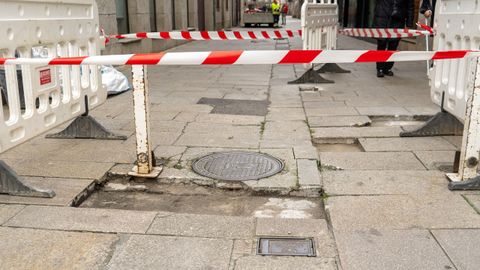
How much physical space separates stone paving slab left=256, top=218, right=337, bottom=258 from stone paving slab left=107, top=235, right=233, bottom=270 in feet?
0.95

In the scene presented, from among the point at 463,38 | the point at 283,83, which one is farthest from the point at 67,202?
the point at 283,83

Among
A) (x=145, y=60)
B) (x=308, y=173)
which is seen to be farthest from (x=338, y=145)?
(x=145, y=60)

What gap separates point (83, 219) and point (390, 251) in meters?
1.91

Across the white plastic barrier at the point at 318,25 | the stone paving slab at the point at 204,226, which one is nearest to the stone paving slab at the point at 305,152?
the stone paving slab at the point at 204,226

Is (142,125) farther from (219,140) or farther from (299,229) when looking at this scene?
(299,229)

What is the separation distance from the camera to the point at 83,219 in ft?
10.8

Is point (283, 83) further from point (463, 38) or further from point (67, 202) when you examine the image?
point (67, 202)

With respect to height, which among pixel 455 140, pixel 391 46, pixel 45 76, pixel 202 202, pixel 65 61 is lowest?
pixel 202 202

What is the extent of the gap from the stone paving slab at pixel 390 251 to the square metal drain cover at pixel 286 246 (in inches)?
6.9

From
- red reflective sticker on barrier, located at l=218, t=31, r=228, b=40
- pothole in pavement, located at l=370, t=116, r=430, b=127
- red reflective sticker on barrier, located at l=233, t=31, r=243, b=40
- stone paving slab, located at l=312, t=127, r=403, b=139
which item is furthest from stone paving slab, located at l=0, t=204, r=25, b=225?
red reflective sticker on barrier, located at l=233, t=31, r=243, b=40

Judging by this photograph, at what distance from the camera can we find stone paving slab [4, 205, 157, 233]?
3.18m

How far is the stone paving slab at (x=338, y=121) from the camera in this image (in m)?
5.82

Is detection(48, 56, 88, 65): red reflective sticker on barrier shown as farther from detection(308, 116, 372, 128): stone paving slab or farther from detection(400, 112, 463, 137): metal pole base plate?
detection(400, 112, 463, 137): metal pole base plate

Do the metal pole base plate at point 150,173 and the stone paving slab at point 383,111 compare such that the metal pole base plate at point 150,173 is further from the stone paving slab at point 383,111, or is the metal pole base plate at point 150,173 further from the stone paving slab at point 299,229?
the stone paving slab at point 383,111
